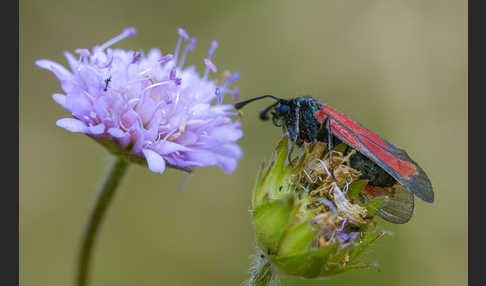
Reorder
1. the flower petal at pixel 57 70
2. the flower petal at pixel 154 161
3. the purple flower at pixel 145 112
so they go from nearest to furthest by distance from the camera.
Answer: the flower petal at pixel 154 161 → the purple flower at pixel 145 112 → the flower petal at pixel 57 70

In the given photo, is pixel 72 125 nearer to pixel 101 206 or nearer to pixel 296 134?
pixel 101 206

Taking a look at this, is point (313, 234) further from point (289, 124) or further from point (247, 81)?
point (247, 81)

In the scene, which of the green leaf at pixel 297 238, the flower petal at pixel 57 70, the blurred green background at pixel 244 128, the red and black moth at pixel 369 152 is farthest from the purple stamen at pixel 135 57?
the blurred green background at pixel 244 128

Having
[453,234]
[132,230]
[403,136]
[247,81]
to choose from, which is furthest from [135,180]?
[453,234]

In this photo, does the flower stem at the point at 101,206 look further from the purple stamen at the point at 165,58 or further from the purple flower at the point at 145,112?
the purple stamen at the point at 165,58

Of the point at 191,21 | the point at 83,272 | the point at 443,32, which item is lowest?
the point at 83,272

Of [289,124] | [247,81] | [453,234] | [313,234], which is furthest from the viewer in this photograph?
[247,81]

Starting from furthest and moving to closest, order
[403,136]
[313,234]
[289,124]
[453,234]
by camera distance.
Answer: [403,136], [453,234], [289,124], [313,234]
